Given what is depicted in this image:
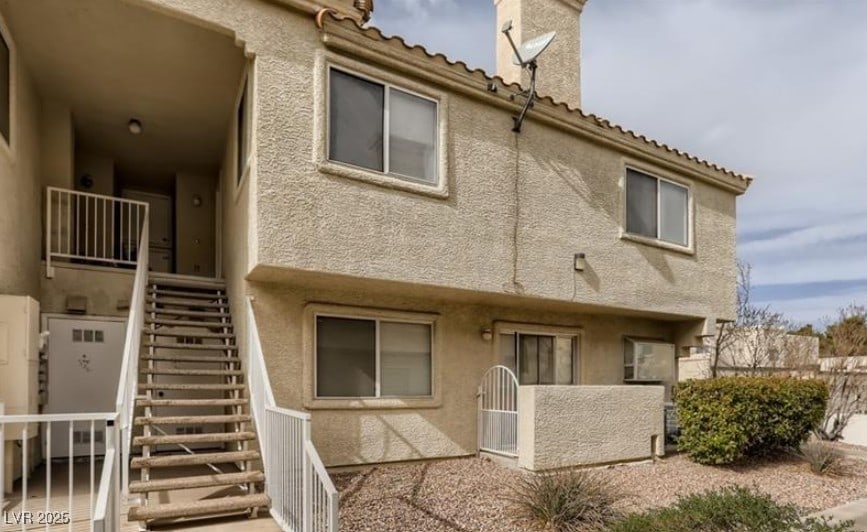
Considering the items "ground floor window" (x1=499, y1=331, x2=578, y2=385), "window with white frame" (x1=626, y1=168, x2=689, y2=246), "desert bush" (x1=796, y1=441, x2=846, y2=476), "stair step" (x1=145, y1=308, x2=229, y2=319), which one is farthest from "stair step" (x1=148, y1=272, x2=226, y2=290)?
"desert bush" (x1=796, y1=441, x2=846, y2=476)

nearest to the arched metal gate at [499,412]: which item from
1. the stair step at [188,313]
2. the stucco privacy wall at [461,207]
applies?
the stucco privacy wall at [461,207]

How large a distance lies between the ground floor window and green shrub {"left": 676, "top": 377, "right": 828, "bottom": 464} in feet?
7.07

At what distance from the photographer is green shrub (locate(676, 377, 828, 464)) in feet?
31.4

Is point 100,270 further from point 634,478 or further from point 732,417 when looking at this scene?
point 732,417

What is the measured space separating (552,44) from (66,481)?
470 inches

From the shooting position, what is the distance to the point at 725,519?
5188 mm

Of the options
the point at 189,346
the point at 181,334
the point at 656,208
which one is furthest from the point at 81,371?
the point at 656,208

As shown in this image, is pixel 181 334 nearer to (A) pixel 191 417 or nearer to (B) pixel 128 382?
(A) pixel 191 417

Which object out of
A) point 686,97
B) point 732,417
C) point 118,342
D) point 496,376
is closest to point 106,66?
point 118,342

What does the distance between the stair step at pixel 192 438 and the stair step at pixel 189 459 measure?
0.52ft

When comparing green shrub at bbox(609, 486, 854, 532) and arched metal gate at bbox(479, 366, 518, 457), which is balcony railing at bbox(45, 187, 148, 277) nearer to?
arched metal gate at bbox(479, 366, 518, 457)

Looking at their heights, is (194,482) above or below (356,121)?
below

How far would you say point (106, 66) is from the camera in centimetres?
836

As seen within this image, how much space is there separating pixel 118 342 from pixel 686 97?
48.3 feet
